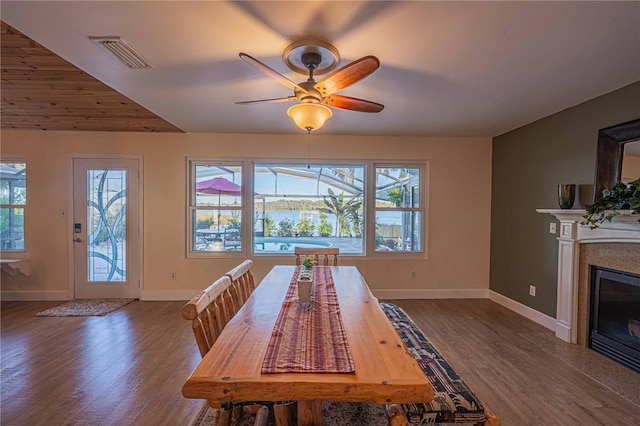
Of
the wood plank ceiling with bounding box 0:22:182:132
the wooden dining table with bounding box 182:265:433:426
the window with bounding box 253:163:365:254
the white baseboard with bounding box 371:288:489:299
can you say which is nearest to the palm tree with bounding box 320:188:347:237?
the window with bounding box 253:163:365:254

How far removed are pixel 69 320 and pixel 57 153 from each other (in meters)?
2.40

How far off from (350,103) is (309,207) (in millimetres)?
2529

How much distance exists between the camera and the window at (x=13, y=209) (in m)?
4.35

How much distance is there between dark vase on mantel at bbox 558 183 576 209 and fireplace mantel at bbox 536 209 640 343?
125 mm

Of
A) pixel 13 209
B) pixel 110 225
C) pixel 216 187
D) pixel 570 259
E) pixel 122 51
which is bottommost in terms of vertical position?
pixel 570 259

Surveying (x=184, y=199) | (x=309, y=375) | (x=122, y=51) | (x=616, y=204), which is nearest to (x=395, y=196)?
(x=616, y=204)

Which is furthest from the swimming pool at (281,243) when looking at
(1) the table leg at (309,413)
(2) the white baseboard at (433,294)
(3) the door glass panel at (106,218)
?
(1) the table leg at (309,413)

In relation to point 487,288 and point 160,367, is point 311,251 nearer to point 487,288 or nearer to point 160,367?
point 160,367

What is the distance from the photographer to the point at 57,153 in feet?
14.2

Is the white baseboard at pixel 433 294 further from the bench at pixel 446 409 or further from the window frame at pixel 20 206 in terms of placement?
the window frame at pixel 20 206

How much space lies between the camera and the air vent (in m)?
2.01

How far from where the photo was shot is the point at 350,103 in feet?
7.37

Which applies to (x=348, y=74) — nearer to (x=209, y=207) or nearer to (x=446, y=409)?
(x=446, y=409)

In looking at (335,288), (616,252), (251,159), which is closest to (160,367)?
(335,288)
